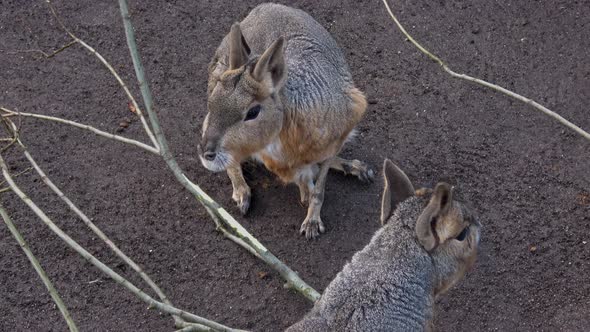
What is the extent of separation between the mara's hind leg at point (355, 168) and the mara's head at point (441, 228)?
1591 mm

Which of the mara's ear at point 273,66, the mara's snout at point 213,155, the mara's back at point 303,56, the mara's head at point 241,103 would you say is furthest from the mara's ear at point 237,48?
the mara's snout at point 213,155

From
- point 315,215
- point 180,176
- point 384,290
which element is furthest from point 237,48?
point 384,290

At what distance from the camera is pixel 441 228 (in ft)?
9.09

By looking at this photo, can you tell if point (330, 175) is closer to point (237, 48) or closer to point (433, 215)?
point (237, 48)

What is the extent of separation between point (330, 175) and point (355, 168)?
0.68 ft

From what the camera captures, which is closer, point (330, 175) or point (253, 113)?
point (253, 113)

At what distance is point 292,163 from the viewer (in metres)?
4.04

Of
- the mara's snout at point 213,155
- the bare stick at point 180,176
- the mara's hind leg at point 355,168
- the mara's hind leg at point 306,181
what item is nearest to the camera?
the bare stick at point 180,176

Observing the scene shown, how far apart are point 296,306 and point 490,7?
296cm

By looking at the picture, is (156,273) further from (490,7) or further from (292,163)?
(490,7)

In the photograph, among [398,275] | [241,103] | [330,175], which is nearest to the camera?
[398,275]

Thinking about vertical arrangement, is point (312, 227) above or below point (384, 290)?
below

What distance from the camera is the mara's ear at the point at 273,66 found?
3283mm

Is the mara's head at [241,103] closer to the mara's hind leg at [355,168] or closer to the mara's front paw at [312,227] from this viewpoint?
the mara's front paw at [312,227]
